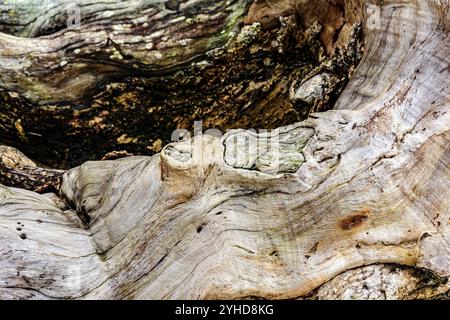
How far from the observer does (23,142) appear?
149 inches

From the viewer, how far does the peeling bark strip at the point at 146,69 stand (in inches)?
136

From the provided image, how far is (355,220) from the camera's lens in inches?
94.5

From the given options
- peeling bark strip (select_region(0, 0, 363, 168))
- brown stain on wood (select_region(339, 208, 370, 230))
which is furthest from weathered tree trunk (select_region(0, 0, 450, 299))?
peeling bark strip (select_region(0, 0, 363, 168))

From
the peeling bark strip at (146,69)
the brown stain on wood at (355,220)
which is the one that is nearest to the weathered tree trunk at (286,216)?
the brown stain on wood at (355,220)

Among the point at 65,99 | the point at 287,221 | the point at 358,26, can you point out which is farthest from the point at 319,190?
the point at 65,99

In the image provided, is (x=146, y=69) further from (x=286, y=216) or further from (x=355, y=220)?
(x=355, y=220)

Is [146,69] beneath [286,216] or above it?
above

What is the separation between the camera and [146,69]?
3.53m

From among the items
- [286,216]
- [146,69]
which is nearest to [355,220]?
[286,216]

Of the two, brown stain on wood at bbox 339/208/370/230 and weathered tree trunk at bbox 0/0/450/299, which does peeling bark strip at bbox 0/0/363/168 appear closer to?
weathered tree trunk at bbox 0/0/450/299

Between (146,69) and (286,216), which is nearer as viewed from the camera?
(286,216)

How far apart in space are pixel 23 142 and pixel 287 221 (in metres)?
2.09

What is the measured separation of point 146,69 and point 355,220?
5.61ft

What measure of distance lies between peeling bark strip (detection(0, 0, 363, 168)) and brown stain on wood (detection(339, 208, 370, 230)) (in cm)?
103
